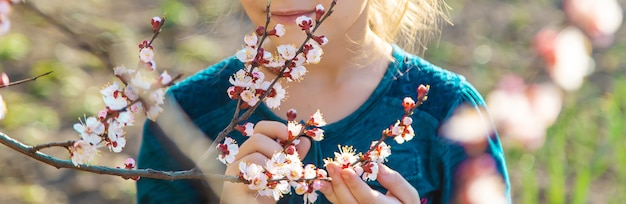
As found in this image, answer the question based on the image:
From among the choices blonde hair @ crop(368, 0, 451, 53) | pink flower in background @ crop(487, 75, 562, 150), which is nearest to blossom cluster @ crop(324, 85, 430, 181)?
blonde hair @ crop(368, 0, 451, 53)

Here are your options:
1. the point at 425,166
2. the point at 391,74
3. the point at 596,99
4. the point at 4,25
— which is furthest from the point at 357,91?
the point at 596,99

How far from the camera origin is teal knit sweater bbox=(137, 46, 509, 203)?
1.61m

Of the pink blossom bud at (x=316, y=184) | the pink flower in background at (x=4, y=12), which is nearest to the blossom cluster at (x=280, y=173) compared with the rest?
the pink blossom bud at (x=316, y=184)

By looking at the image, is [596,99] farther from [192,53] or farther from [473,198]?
[473,198]

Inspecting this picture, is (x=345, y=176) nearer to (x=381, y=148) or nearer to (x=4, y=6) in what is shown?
(x=381, y=148)

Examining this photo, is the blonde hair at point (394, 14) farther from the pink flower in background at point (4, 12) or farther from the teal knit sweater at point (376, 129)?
the pink flower in background at point (4, 12)

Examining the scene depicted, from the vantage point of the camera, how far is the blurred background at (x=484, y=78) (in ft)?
7.30

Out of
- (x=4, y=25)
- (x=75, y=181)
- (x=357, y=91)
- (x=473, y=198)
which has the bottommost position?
(x=75, y=181)

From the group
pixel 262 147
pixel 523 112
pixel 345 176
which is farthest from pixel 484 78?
pixel 345 176

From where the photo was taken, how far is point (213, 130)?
1686 millimetres

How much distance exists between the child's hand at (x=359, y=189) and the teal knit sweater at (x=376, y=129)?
24cm

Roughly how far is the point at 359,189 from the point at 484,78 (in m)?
2.65

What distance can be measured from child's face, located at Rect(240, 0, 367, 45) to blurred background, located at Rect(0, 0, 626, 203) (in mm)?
410

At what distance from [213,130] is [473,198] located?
1.52 ft
